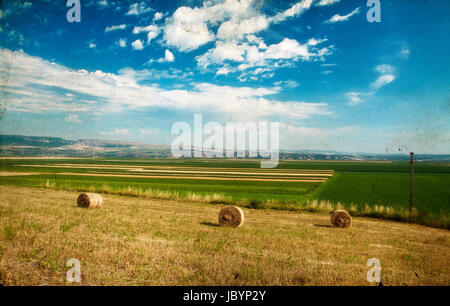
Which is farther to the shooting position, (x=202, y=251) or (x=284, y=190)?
(x=284, y=190)

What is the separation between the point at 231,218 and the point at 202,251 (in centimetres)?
579

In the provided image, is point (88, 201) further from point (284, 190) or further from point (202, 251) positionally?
point (284, 190)

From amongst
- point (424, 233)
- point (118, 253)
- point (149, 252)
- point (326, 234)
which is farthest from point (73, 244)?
point (424, 233)

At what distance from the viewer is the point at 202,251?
35.2 feet

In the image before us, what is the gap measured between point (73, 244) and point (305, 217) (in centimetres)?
1595

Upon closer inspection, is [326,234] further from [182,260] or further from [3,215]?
[3,215]

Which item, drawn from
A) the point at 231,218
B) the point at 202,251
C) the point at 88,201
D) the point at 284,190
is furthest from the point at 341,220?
the point at 284,190

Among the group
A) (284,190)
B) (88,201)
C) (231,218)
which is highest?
(88,201)

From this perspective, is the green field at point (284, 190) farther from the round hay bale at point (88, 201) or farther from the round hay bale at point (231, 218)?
the round hay bale at point (231, 218)

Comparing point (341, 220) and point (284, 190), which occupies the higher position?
point (341, 220)

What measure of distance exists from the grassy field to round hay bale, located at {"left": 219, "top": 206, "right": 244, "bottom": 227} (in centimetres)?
57

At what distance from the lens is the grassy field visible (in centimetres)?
816
